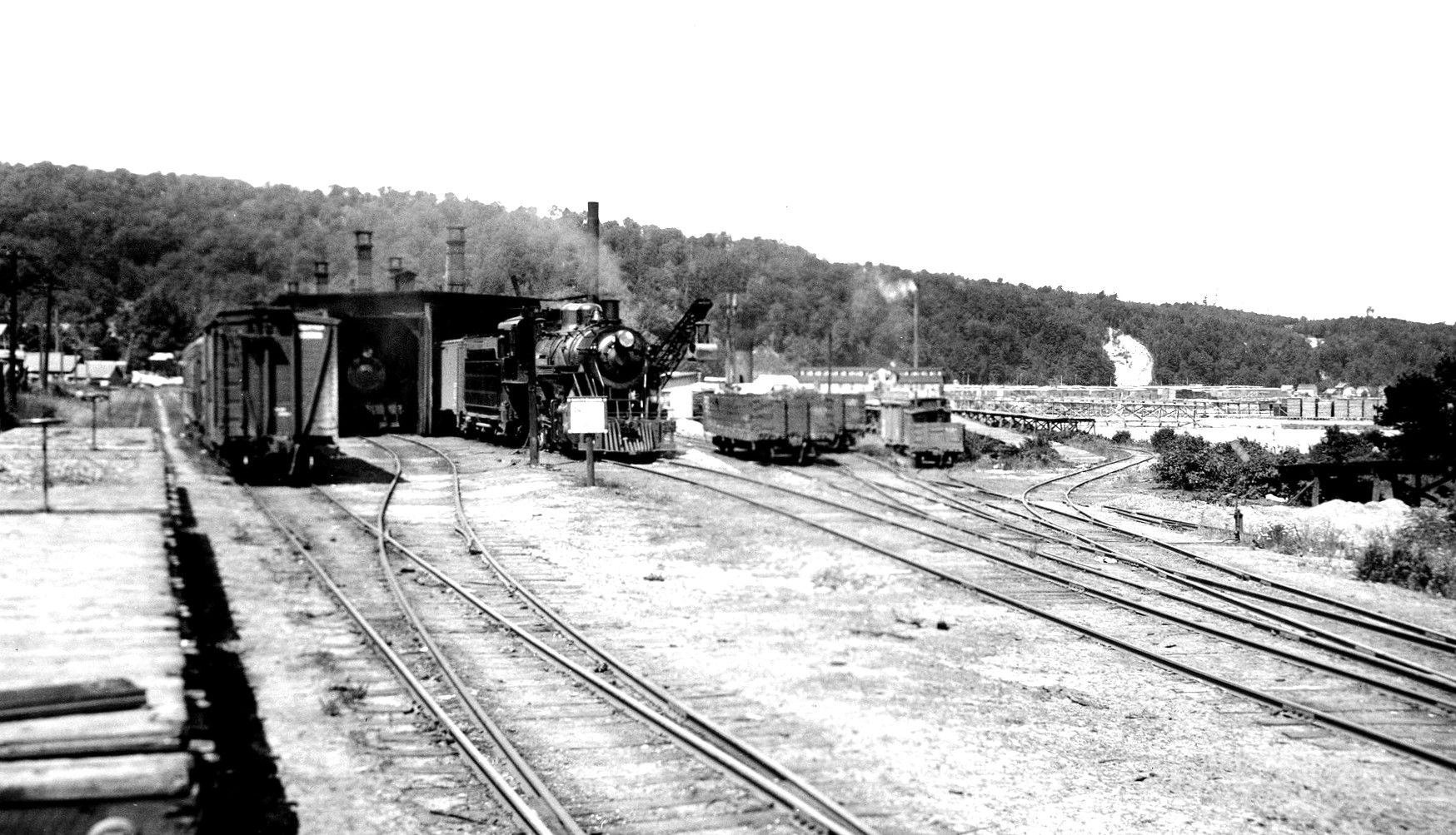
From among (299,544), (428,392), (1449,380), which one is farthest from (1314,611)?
(428,392)

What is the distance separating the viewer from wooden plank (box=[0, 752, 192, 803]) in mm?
3461

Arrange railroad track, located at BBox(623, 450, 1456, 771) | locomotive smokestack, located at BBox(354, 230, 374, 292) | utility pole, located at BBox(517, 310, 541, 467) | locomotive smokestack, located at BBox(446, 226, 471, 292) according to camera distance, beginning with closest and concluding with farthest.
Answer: railroad track, located at BBox(623, 450, 1456, 771), utility pole, located at BBox(517, 310, 541, 467), locomotive smokestack, located at BBox(446, 226, 471, 292), locomotive smokestack, located at BBox(354, 230, 374, 292)

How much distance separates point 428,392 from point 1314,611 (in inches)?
1083

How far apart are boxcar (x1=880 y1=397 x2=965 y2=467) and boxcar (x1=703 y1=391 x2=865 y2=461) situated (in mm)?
1323

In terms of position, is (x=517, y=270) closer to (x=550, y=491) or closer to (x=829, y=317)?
(x=829, y=317)

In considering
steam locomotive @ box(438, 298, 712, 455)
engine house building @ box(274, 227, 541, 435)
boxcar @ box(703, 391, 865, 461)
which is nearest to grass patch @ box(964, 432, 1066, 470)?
boxcar @ box(703, 391, 865, 461)

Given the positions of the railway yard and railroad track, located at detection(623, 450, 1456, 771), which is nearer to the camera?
the railway yard

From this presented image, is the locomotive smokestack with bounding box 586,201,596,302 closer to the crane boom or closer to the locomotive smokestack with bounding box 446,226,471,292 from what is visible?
the locomotive smokestack with bounding box 446,226,471,292

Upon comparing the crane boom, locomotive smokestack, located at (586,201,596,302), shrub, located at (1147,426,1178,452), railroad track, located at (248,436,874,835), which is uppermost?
locomotive smokestack, located at (586,201,596,302)

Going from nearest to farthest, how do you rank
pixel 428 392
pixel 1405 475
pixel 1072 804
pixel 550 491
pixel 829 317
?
pixel 1072 804 < pixel 550 491 < pixel 1405 475 < pixel 428 392 < pixel 829 317

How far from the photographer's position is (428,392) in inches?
1364

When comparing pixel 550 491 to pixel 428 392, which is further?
pixel 428 392

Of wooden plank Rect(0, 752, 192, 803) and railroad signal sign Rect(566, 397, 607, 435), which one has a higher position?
railroad signal sign Rect(566, 397, 607, 435)

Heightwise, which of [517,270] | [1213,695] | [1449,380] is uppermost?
[517,270]
